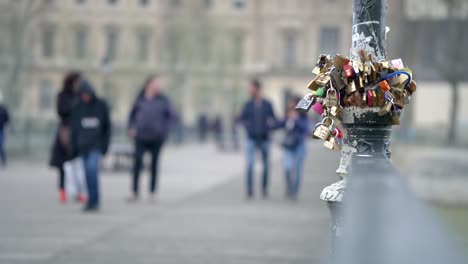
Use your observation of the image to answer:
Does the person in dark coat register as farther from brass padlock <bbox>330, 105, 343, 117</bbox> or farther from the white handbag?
brass padlock <bbox>330, 105, 343, 117</bbox>

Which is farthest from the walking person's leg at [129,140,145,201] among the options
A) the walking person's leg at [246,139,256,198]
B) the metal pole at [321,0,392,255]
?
the metal pole at [321,0,392,255]

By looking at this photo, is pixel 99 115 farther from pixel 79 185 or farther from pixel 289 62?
pixel 289 62

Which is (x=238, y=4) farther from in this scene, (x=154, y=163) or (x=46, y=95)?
(x=154, y=163)

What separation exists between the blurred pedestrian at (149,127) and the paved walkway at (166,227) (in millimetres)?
458

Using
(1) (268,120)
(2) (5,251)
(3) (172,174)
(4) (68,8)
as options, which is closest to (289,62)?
(4) (68,8)

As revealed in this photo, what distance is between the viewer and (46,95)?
76625mm

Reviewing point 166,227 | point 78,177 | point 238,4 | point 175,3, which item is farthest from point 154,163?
point 238,4

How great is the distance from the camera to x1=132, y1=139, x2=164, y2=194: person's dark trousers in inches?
519

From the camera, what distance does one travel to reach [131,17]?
74.6m

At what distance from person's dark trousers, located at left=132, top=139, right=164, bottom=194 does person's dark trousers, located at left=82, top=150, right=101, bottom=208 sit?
1451 millimetres

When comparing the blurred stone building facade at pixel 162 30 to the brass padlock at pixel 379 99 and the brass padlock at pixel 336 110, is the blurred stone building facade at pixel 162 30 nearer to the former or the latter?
the brass padlock at pixel 336 110

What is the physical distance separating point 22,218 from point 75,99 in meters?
2.51

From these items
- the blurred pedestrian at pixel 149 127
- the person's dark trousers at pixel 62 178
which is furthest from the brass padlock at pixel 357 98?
the blurred pedestrian at pixel 149 127

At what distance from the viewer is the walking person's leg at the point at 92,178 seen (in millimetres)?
11531
